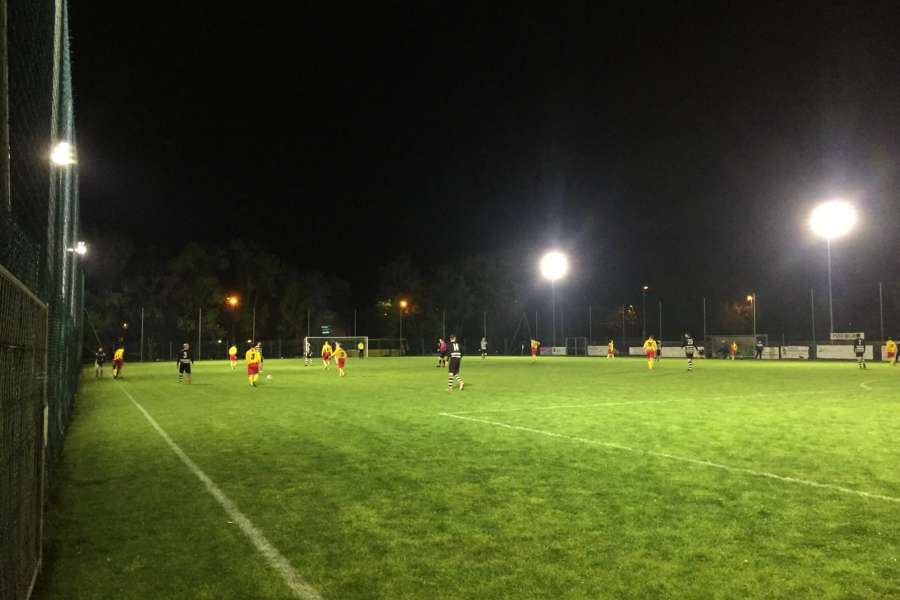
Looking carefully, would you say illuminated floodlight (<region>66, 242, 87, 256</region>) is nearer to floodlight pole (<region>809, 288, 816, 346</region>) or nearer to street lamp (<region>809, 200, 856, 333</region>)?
street lamp (<region>809, 200, 856, 333</region>)

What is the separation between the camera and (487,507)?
658cm

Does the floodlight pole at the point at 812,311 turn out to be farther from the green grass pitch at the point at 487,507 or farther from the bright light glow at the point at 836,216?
the green grass pitch at the point at 487,507

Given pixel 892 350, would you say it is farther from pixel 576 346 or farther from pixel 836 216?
pixel 576 346

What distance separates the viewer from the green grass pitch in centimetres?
465

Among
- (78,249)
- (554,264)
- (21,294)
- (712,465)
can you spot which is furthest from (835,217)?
(21,294)

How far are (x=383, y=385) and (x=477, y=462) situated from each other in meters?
15.2

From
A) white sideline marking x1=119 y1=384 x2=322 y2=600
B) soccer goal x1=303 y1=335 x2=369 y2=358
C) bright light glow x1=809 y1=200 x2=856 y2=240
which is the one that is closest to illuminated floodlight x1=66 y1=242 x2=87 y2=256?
white sideline marking x1=119 y1=384 x2=322 y2=600

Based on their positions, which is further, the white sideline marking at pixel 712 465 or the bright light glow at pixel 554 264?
the bright light glow at pixel 554 264

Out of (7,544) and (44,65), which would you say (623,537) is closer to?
(7,544)

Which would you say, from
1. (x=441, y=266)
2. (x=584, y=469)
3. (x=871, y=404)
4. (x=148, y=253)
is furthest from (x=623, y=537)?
(x=441, y=266)

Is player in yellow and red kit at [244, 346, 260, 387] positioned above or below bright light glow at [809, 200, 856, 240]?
below

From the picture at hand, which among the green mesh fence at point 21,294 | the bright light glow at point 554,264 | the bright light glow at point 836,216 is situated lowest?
the green mesh fence at point 21,294

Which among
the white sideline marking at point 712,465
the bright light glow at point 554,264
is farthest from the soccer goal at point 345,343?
the white sideline marking at point 712,465

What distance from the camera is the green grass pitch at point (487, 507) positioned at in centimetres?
465
